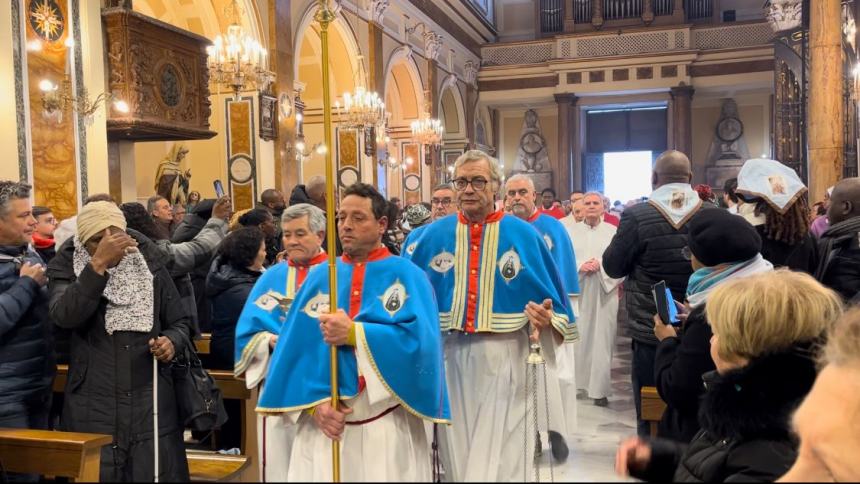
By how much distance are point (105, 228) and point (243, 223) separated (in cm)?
189

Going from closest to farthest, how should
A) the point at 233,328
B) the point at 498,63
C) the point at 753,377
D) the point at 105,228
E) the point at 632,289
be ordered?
the point at 753,377 < the point at 105,228 < the point at 632,289 < the point at 233,328 < the point at 498,63

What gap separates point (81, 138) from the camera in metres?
7.63

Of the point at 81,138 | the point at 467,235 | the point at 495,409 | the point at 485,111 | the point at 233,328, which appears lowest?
the point at 495,409

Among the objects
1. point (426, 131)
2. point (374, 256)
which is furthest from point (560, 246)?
point (426, 131)

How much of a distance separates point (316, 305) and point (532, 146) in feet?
77.3

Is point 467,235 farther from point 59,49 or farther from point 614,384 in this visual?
point 59,49

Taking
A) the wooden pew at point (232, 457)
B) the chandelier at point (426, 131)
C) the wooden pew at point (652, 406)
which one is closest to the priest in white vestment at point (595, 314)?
the wooden pew at point (652, 406)

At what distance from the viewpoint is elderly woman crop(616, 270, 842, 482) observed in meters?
1.98

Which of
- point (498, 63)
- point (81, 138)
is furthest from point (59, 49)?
point (498, 63)

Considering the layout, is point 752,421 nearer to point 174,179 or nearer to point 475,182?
point 475,182

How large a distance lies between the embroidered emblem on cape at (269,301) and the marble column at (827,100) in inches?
315

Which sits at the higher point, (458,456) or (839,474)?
(839,474)

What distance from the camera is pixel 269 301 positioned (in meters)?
3.77

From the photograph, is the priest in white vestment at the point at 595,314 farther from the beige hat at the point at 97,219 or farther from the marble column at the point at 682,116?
the marble column at the point at 682,116
